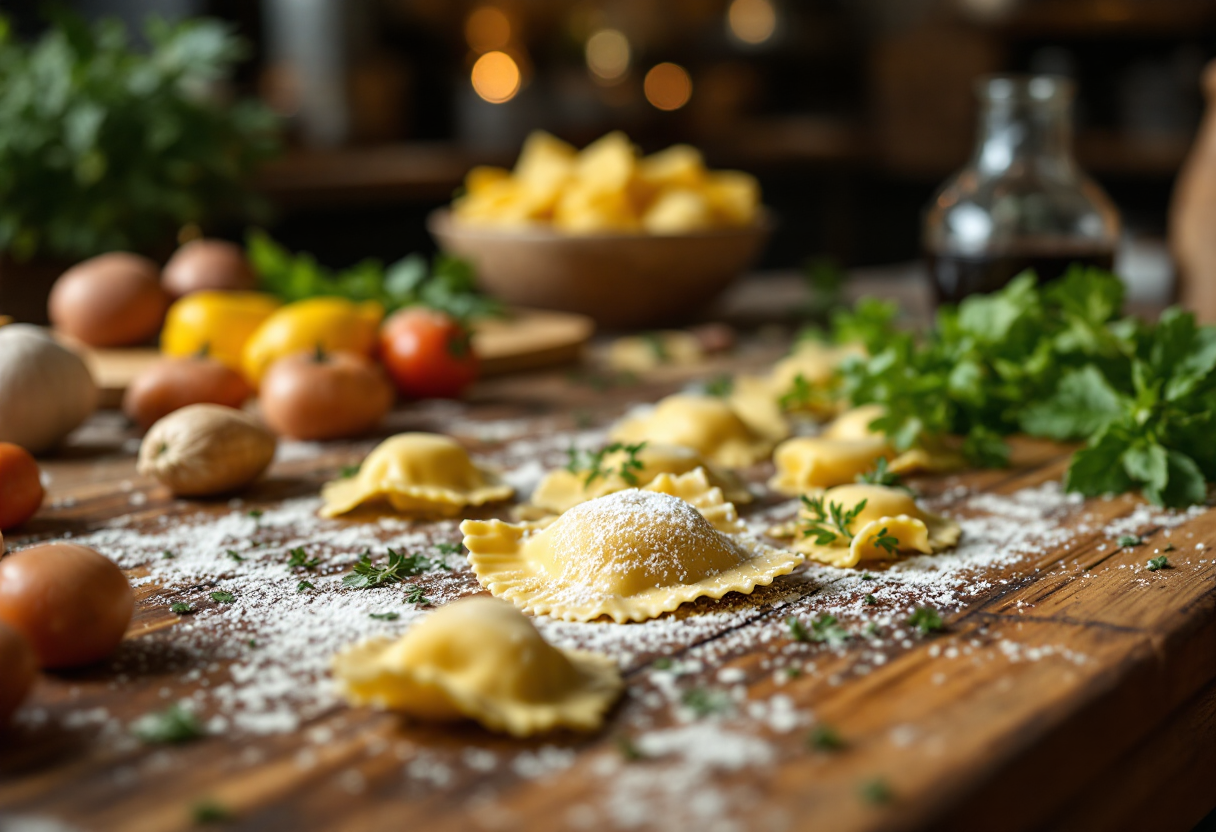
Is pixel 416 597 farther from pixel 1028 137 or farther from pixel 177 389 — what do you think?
pixel 1028 137

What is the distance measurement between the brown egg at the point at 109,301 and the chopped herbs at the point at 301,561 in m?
1.01

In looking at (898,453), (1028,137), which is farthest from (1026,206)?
(898,453)

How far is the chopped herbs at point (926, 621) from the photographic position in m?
0.95

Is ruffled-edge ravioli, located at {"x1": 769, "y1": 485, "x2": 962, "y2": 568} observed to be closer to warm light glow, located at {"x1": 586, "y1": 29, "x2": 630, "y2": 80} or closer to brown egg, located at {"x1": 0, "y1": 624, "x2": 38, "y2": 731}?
brown egg, located at {"x1": 0, "y1": 624, "x2": 38, "y2": 731}

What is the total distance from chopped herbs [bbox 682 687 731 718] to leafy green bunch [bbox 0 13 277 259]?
1731 millimetres

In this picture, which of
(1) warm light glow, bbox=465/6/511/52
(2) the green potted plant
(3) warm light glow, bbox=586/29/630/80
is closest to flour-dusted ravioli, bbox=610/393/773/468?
(2) the green potted plant

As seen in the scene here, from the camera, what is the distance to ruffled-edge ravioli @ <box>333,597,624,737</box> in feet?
2.59

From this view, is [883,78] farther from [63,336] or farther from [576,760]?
[576,760]

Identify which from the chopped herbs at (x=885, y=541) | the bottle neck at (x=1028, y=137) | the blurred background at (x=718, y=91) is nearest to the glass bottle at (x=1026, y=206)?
the bottle neck at (x=1028, y=137)

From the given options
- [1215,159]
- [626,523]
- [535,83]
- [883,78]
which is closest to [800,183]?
[883,78]

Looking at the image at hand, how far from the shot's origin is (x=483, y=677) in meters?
0.81

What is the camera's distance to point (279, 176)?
414 cm

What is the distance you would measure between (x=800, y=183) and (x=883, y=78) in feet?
2.48

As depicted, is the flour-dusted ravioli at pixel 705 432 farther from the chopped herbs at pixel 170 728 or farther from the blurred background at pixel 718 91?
the blurred background at pixel 718 91
